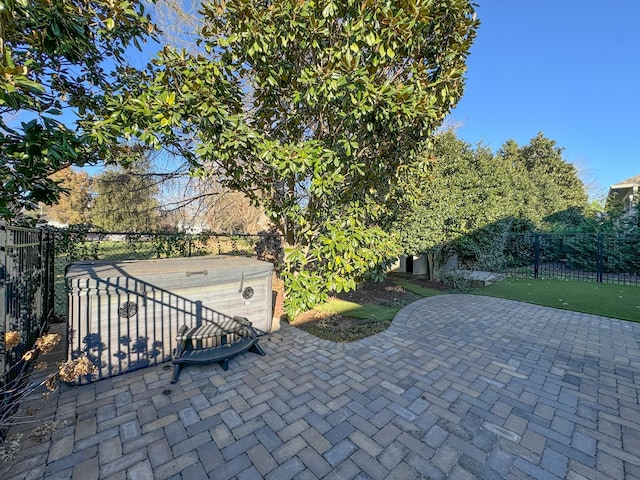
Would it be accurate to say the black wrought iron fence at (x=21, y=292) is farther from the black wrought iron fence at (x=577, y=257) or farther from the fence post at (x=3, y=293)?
the black wrought iron fence at (x=577, y=257)

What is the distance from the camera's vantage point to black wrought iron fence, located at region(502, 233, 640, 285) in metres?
10.2

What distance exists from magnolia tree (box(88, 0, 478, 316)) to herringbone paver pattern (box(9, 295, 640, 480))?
1.39 m

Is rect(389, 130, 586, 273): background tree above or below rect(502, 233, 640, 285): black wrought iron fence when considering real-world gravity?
above

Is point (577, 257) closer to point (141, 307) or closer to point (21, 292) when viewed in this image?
point (141, 307)

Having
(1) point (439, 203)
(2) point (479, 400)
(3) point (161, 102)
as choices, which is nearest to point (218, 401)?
(2) point (479, 400)

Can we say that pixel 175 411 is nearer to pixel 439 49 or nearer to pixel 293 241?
pixel 293 241

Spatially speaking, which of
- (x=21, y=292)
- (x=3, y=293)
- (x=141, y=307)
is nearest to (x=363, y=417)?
(x=141, y=307)

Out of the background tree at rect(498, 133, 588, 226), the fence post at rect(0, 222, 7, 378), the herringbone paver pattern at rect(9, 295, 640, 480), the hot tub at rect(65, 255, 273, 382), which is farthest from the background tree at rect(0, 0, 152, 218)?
the background tree at rect(498, 133, 588, 226)

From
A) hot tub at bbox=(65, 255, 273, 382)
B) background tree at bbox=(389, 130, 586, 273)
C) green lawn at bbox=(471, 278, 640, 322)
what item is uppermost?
background tree at bbox=(389, 130, 586, 273)

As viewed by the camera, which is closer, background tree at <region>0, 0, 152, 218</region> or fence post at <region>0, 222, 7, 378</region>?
fence post at <region>0, 222, 7, 378</region>

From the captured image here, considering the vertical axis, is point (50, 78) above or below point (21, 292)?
above

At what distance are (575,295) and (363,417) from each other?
8.26 meters

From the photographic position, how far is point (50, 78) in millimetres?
3420

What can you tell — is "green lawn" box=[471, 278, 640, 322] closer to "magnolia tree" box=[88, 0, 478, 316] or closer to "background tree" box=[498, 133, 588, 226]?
"magnolia tree" box=[88, 0, 478, 316]
